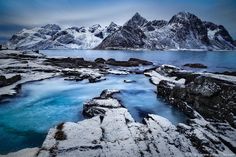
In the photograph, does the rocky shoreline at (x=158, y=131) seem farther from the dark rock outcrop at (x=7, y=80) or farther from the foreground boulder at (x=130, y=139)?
the dark rock outcrop at (x=7, y=80)

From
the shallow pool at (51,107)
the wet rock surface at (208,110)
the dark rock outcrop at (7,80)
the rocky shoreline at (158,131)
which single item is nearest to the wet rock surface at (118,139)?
the rocky shoreline at (158,131)

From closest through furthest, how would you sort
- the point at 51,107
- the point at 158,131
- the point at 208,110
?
the point at 158,131 → the point at 208,110 → the point at 51,107

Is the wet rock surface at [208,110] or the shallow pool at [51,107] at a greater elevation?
the wet rock surface at [208,110]

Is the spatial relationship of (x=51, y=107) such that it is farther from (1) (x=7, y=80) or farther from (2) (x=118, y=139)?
(2) (x=118, y=139)

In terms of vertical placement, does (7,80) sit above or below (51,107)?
above

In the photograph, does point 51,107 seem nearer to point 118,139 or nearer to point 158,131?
point 118,139

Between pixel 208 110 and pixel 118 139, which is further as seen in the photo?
pixel 208 110

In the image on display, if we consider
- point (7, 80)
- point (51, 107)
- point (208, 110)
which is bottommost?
point (51, 107)

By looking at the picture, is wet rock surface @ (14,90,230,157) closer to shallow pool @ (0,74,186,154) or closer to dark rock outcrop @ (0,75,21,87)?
shallow pool @ (0,74,186,154)

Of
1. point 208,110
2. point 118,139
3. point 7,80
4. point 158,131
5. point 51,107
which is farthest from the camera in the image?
point 7,80

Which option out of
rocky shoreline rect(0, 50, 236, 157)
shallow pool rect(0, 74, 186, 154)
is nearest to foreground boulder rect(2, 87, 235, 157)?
rocky shoreline rect(0, 50, 236, 157)

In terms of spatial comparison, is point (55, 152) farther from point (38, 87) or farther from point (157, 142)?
point (38, 87)

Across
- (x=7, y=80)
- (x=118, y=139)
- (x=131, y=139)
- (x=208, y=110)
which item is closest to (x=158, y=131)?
(x=131, y=139)

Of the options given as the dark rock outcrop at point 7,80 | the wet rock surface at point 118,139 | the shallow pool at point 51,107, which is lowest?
the shallow pool at point 51,107
